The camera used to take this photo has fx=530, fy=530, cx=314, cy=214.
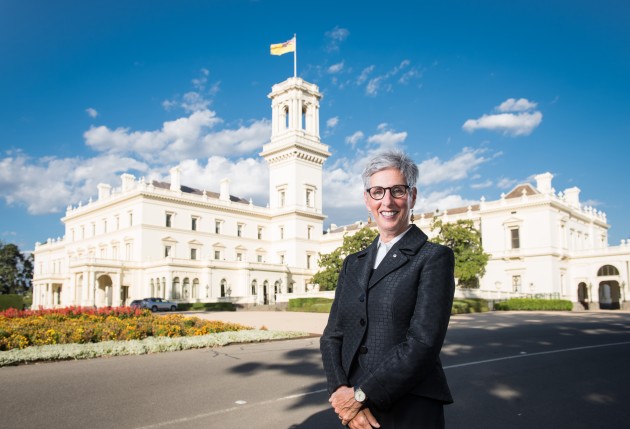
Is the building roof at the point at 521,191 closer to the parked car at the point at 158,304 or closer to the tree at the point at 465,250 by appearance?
the tree at the point at 465,250

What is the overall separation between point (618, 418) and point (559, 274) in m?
50.9

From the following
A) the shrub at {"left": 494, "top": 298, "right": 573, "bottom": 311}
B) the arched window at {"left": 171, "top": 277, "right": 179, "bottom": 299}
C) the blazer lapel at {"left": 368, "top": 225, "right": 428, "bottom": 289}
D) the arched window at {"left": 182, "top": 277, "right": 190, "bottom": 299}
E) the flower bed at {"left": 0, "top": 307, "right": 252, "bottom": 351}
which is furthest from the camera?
the arched window at {"left": 182, "top": 277, "right": 190, "bottom": 299}

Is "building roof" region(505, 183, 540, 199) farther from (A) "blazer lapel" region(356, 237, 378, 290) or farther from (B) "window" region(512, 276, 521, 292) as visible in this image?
(A) "blazer lapel" region(356, 237, 378, 290)

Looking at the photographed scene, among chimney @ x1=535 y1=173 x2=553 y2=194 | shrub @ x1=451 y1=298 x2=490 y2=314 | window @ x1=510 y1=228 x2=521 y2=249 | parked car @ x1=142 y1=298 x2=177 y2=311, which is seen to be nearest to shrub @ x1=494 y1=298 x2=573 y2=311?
shrub @ x1=451 y1=298 x2=490 y2=314

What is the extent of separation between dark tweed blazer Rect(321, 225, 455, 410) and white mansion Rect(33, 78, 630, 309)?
144 feet

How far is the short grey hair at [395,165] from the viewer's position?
132 inches

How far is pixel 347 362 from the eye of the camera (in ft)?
10.5

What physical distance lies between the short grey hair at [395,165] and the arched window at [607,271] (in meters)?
57.3

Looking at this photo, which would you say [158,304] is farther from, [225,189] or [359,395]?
[359,395]

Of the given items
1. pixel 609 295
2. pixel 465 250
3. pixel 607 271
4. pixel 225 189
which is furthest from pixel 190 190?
pixel 609 295

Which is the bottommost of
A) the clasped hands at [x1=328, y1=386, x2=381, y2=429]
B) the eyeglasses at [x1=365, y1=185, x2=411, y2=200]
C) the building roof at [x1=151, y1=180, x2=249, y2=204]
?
the clasped hands at [x1=328, y1=386, x2=381, y2=429]

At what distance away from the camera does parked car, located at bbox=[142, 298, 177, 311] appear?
4545 cm

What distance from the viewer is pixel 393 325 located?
3.02 meters

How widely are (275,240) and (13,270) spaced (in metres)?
55.1
